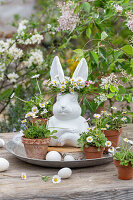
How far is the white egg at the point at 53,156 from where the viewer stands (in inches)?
53.0

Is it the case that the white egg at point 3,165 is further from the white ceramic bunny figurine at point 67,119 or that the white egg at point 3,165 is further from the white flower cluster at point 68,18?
the white flower cluster at point 68,18

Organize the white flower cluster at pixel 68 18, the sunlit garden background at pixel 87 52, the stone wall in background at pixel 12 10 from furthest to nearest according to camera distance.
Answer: the stone wall in background at pixel 12 10 → the white flower cluster at pixel 68 18 → the sunlit garden background at pixel 87 52

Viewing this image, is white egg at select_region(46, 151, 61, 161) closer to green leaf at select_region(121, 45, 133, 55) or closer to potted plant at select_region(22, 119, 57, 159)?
potted plant at select_region(22, 119, 57, 159)

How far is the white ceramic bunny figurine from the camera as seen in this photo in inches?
57.4

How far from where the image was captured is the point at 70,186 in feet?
3.84

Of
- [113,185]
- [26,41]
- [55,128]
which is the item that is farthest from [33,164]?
[26,41]

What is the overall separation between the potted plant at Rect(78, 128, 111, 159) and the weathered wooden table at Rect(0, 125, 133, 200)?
7 centimetres

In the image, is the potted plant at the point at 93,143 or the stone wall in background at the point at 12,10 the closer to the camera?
the potted plant at the point at 93,143

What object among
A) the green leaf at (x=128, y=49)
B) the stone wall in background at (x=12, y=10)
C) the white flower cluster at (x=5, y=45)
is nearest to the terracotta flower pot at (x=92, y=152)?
the green leaf at (x=128, y=49)

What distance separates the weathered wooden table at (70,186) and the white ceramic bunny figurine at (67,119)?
160 millimetres

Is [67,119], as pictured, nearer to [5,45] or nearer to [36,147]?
[36,147]

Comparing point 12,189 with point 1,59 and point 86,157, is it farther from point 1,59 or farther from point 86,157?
point 1,59

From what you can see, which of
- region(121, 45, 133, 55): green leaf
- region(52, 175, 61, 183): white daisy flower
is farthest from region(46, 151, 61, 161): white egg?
region(121, 45, 133, 55): green leaf

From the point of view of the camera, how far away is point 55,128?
4.84 ft
